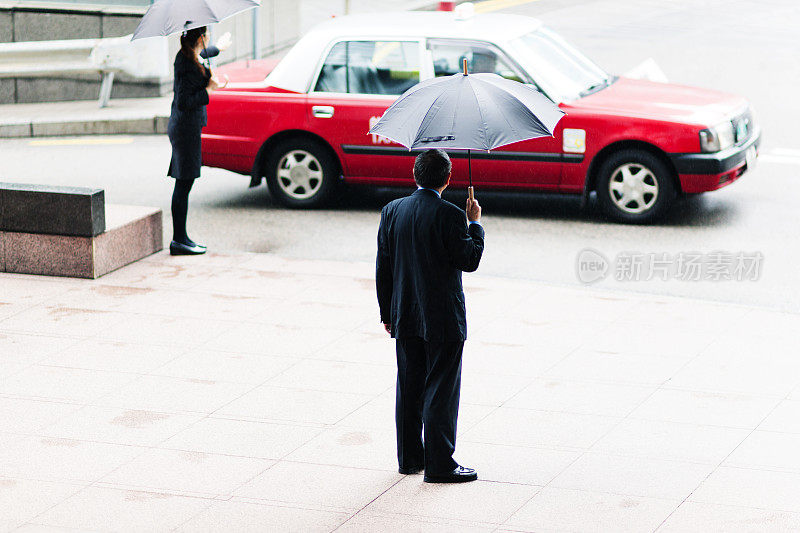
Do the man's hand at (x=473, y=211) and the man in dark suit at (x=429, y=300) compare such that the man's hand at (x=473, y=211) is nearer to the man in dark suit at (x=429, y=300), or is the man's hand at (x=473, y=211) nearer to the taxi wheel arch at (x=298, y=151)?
the man in dark suit at (x=429, y=300)

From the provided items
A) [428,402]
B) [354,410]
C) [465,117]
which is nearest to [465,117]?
[465,117]

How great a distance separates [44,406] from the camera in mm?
5750

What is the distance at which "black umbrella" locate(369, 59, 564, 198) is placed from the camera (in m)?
4.85

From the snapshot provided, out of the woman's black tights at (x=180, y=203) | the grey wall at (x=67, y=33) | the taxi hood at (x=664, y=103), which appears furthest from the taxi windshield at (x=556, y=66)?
the grey wall at (x=67, y=33)

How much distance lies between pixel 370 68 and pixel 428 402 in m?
5.70

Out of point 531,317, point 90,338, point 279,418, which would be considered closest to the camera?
point 279,418

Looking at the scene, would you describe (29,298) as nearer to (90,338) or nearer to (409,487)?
(90,338)

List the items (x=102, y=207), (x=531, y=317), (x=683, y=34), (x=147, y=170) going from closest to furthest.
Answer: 1. (x=531, y=317)
2. (x=102, y=207)
3. (x=147, y=170)
4. (x=683, y=34)

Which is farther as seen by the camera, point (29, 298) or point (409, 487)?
point (29, 298)

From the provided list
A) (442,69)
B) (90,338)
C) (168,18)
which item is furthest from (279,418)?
(442,69)

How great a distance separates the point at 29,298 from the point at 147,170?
442 centimetres

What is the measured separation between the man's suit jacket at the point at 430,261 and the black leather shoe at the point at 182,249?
4.32 metres

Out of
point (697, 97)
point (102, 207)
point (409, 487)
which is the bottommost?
point (409, 487)

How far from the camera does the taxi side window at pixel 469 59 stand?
9.84m
